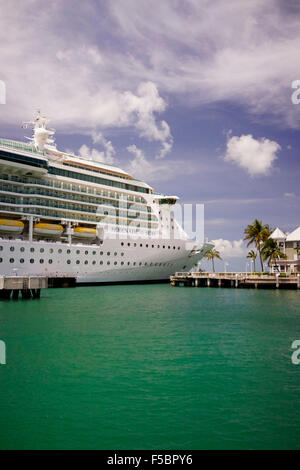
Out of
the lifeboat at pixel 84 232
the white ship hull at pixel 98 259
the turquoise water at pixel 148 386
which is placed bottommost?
the turquoise water at pixel 148 386

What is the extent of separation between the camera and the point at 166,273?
2009 inches

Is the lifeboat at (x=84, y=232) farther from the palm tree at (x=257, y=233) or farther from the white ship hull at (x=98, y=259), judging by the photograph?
the palm tree at (x=257, y=233)

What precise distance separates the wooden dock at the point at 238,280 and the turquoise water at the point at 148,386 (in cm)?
2628

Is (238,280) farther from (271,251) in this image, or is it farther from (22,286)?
(22,286)

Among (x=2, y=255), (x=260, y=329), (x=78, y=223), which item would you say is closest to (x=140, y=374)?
(x=260, y=329)

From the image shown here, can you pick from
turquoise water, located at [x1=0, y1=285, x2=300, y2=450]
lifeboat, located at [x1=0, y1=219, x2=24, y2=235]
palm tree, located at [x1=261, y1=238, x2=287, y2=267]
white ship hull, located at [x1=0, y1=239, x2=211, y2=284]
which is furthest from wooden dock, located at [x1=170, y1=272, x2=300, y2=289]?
turquoise water, located at [x1=0, y1=285, x2=300, y2=450]

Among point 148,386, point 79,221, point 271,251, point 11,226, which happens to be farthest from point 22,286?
point 271,251

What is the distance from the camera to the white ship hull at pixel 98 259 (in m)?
38.4

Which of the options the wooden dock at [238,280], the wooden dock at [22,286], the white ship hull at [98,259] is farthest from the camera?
the wooden dock at [238,280]

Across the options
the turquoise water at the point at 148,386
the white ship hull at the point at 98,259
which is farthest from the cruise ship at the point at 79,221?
the turquoise water at the point at 148,386

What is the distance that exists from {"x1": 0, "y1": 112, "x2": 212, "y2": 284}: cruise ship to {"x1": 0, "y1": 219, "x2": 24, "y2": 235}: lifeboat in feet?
0.33

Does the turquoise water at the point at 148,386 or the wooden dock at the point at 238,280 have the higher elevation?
the wooden dock at the point at 238,280

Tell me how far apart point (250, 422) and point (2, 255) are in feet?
110
